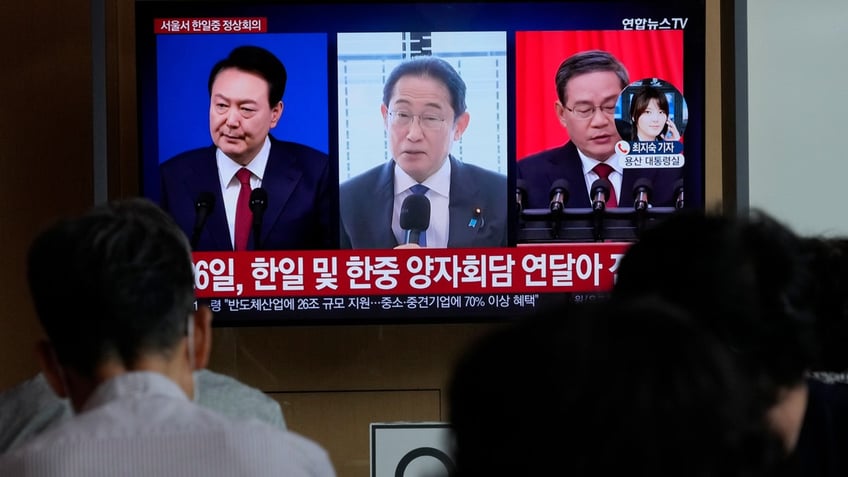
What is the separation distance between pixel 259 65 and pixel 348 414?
1.15m

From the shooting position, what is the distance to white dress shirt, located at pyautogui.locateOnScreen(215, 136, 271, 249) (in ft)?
10.6

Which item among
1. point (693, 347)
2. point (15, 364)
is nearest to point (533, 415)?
point (693, 347)

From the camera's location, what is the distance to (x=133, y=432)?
1.20 metres

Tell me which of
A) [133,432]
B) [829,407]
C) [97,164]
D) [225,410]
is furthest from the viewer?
[97,164]

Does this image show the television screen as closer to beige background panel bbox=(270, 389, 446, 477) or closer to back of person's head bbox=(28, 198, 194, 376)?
beige background panel bbox=(270, 389, 446, 477)

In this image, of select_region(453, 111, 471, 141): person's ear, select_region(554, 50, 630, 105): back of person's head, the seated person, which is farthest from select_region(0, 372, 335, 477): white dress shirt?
select_region(554, 50, 630, 105): back of person's head

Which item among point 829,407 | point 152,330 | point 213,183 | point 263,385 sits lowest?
point 263,385

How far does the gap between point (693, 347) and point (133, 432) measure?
2.40 ft

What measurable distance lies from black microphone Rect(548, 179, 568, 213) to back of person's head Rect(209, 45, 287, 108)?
869 millimetres

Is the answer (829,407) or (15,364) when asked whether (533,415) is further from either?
(15,364)

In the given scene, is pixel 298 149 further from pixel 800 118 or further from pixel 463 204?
pixel 800 118

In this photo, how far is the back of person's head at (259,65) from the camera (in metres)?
3.24

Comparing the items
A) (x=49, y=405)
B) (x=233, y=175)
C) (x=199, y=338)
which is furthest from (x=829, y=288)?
(x=233, y=175)

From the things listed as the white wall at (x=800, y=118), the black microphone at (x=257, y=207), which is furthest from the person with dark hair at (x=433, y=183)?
the white wall at (x=800, y=118)
